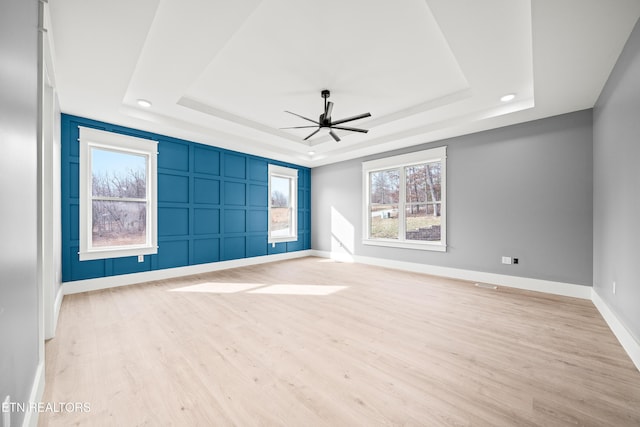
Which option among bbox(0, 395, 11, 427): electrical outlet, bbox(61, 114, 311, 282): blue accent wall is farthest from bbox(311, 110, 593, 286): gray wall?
bbox(0, 395, 11, 427): electrical outlet

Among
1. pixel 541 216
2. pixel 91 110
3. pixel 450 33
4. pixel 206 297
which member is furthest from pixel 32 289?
pixel 541 216

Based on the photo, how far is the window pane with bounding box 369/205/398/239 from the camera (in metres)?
5.65

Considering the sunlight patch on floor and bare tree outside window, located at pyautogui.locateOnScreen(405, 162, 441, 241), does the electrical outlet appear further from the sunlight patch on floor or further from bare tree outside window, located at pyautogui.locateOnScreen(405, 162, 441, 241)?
bare tree outside window, located at pyautogui.locateOnScreen(405, 162, 441, 241)

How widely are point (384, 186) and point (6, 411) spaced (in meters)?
5.69

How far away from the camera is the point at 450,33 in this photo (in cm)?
218

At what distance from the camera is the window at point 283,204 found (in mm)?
6410

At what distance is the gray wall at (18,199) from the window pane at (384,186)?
5253 mm

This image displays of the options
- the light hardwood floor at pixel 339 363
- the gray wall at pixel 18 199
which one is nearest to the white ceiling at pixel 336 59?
the gray wall at pixel 18 199

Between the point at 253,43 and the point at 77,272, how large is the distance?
395 centimetres

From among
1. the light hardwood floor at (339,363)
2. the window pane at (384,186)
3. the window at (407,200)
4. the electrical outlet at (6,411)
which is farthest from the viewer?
the window pane at (384,186)

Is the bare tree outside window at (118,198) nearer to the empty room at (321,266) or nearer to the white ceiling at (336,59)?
the empty room at (321,266)

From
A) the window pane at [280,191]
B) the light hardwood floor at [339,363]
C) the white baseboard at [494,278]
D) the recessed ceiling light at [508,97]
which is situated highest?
the recessed ceiling light at [508,97]

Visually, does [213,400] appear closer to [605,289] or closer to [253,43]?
[253,43]

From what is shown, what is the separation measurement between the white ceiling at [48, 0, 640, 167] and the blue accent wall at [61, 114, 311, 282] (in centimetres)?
55
